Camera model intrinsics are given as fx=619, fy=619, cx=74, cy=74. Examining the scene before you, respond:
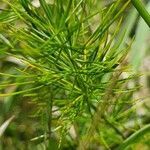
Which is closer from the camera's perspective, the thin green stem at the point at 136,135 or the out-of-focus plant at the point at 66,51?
the out-of-focus plant at the point at 66,51

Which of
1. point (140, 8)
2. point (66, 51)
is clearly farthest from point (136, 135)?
point (140, 8)

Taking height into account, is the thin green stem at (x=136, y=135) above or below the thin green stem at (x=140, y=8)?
below

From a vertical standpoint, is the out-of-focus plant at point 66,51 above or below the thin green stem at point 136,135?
above

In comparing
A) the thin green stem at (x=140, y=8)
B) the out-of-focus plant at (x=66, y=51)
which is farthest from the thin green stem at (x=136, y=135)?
the thin green stem at (x=140, y=8)

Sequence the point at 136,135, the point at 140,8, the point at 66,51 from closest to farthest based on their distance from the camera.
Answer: the point at 140,8 < the point at 66,51 < the point at 136,135

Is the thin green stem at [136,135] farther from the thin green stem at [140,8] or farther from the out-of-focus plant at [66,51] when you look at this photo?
the thin green stem at [140,8]

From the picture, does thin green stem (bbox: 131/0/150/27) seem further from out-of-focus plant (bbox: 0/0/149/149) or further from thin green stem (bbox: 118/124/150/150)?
thin green stem (bbox: 118/124/150/150)

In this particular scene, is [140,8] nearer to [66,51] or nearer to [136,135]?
[66,51]

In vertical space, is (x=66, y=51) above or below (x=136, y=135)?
above

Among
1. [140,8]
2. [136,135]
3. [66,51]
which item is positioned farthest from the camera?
[136,135]

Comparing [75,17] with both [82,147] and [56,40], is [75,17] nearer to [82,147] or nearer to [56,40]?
[56,40]

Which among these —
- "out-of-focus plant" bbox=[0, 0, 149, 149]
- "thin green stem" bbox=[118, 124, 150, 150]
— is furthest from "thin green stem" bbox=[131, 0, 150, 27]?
"thin green stem" bbox=[118, 124, 150, 150]
